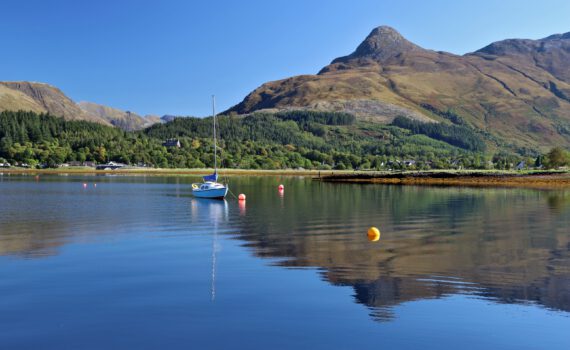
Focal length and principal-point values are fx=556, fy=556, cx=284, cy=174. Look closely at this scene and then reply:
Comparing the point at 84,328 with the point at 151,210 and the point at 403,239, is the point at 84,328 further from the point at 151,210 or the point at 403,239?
the point at 151,210

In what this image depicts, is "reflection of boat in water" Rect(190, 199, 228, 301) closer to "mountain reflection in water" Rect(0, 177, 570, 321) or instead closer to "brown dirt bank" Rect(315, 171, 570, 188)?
"mountain reflection in water" Rect(0, 177, 570, 321)

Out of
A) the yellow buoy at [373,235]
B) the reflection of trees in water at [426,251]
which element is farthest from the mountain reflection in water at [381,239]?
the yellow buoy at [373,235]

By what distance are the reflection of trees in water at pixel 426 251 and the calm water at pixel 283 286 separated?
0.12 meters

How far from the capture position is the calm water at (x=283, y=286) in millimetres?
16781

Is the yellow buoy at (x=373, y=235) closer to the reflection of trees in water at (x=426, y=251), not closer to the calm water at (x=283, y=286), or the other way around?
the calm water at (x=283, y=286)

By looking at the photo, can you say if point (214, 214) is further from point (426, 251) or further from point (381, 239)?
point (426, 251)

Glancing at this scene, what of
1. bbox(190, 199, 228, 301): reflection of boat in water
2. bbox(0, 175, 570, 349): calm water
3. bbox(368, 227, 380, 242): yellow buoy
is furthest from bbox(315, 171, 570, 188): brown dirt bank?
bbox(368, 227, 380, 242): yellow buoy

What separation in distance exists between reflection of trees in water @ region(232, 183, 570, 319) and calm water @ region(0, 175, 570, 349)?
0.12 meters

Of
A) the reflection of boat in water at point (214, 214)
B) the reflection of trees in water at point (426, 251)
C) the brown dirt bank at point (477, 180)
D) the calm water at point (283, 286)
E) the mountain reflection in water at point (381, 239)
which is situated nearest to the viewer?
the calm water at point (283, 286)

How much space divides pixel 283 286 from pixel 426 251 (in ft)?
39.5

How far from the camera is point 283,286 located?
22859 millimetres

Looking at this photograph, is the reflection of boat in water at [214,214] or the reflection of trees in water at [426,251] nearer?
the reflection of trees in water at [426,251]

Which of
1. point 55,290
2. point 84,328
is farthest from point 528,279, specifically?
point 55,290

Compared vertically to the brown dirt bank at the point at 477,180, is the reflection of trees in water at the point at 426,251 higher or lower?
lower
